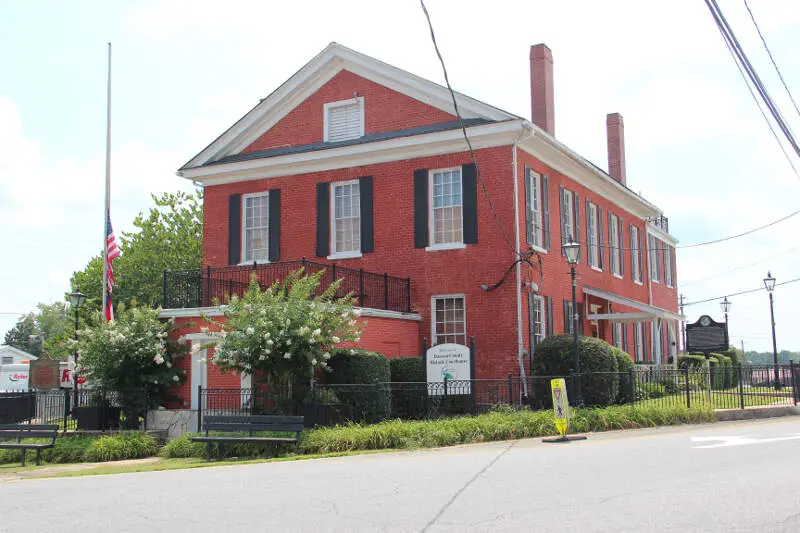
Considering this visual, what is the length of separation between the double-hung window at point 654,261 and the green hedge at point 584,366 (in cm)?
1497

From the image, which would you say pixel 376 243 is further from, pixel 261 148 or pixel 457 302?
pixel 261 148

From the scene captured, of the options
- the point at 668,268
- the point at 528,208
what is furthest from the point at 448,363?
the point at 668,268

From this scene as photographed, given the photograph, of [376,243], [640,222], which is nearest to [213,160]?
[376,243]

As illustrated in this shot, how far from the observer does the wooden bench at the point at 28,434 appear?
17766 millimetres

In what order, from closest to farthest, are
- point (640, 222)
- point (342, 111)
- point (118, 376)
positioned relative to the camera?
point (118, 376) < point (342, 111) < point (640, 222)

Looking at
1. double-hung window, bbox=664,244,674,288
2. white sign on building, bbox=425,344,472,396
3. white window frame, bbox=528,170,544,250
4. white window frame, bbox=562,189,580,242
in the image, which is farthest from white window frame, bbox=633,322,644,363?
white sign on building, bbox=425,344,472,396

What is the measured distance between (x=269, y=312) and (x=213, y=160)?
9.76 metres

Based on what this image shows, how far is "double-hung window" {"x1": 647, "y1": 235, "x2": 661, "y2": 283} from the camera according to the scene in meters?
34.2

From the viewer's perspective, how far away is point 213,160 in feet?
84.9

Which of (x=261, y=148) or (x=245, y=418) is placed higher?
(x=261, y=148)

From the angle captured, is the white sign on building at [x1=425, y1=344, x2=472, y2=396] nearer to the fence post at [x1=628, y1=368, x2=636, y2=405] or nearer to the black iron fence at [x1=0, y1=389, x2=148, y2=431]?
the fence post at [x1=628, y1=368, x2=636, y2=405]

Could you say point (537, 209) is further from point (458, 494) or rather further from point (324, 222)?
point (458, 494)

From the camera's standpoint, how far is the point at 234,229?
82.8 feet

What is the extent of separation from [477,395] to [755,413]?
6681mm
